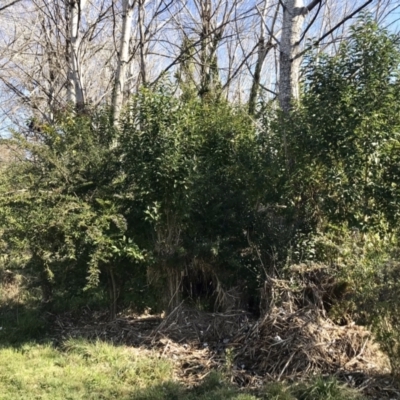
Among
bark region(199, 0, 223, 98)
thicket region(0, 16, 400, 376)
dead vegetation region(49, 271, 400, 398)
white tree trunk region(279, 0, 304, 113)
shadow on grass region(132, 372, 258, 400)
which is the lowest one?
shadow on grass region(132, 372, 258, 400)

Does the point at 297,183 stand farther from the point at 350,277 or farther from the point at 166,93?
the point at 166,93

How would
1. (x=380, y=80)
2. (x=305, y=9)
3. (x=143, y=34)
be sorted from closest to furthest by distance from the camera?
(x=380, y=80), (x=305, y=9), (x=143, y=34)

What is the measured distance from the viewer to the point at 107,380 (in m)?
4.65

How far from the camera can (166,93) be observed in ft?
19.7

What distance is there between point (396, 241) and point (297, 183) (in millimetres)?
1300

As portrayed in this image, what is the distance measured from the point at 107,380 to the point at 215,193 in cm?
254

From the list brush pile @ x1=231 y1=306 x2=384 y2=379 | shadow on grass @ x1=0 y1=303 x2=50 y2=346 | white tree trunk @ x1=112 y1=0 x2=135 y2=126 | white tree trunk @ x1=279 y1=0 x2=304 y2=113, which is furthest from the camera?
white tree trunk @ x1=112 y1=0 x2=135 y2=126

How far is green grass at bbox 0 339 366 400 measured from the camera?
417cm

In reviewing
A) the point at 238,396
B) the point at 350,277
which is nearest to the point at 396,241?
the point at 350,277

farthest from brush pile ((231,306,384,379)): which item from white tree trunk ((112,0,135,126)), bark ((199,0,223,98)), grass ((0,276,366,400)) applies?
bark ((199,0,223,98))

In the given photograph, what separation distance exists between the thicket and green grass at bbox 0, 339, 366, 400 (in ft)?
2.90

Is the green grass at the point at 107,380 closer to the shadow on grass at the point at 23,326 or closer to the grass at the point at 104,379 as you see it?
the grass at the point at 104,379

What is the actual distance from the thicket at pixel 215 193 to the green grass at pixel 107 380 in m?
0.88

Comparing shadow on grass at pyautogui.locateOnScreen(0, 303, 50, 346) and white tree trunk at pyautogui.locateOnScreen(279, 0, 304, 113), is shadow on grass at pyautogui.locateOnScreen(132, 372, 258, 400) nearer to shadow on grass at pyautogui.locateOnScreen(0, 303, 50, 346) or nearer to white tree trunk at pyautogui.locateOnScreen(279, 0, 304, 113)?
shadow on grass at pyautogui.locateOnScreen(0, 303, 50, 346)
